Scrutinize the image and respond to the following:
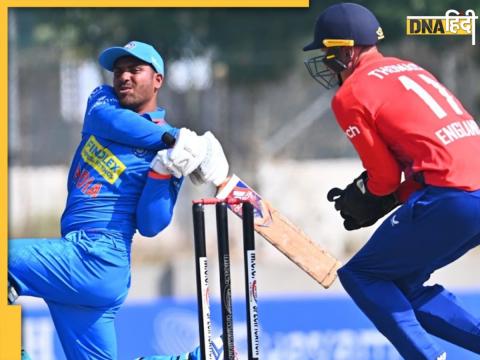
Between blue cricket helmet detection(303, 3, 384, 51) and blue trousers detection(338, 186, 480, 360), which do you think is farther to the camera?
blue cricket helmet detection(303, 3, 384, 51)

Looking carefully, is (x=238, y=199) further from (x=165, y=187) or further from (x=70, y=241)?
(x=70, y=241)

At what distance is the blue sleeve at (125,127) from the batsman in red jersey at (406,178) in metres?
0.83

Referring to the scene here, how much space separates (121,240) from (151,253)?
7586 mm

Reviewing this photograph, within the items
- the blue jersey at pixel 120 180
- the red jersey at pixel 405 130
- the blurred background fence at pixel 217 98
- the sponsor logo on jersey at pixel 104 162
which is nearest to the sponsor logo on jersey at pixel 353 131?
the red jersey at pixel 405 130

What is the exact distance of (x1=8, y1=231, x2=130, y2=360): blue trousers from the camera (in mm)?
5227

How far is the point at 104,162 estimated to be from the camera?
5383mm

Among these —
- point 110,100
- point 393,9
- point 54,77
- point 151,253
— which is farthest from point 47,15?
point 110,100

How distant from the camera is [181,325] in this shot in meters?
8.69

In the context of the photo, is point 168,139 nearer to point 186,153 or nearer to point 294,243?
point 186,153

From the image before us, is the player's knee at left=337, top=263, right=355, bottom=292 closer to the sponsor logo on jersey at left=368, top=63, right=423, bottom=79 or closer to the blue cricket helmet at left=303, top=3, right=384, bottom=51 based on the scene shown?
the sponsor logo on jersey at left=368, top=63, right=423, bottom=79

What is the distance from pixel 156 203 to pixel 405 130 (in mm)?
1166

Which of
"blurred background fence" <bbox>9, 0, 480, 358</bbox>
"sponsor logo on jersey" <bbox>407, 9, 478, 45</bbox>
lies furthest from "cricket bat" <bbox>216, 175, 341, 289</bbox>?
"blurred background fence" <bbox>9, 0, 480, 358</bbox>

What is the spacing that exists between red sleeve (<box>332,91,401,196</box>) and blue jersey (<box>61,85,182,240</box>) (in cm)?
81

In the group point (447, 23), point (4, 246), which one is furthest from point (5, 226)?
point (447, 23)
